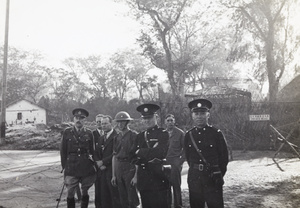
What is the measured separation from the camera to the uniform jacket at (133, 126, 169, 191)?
4.63m

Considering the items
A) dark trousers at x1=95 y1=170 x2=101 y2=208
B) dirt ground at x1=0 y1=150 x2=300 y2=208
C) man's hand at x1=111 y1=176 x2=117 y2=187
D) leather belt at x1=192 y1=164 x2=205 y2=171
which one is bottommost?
dirt ground at x1=0 y1=150 x2=300 y2=208

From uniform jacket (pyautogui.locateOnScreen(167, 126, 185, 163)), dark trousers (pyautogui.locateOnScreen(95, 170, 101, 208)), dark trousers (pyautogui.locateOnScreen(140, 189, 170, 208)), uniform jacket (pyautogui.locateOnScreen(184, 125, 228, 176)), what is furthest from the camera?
uniform jacket (pyautogui.locateOnScreen(167, 126, 185, 163))

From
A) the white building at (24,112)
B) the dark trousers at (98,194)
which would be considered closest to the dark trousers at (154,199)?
the dark trousers at (98,194)

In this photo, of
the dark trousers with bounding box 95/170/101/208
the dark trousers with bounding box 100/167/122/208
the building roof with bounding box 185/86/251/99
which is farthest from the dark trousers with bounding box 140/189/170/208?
the building roof with bounding box 185/86/251/99

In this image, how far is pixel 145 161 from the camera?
15.5ft

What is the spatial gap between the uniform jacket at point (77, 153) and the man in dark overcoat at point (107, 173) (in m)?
0.21

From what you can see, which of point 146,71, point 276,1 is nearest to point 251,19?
point 276,1

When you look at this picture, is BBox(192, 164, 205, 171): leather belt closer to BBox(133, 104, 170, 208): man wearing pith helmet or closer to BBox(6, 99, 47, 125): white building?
BBox(133, 104, 170, 208): man wearing pith helmet

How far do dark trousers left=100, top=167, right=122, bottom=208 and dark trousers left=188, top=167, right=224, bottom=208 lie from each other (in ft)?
6.10

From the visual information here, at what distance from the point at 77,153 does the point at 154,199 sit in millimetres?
1939

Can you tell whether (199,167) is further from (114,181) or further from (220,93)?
(220,93)

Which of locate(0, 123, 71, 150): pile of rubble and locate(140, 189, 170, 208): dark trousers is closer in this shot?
locate(140, 189, 170, 208): dark trousers

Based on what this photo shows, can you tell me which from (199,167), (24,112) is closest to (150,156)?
(199,167)

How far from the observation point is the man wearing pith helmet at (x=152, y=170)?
182 inches
